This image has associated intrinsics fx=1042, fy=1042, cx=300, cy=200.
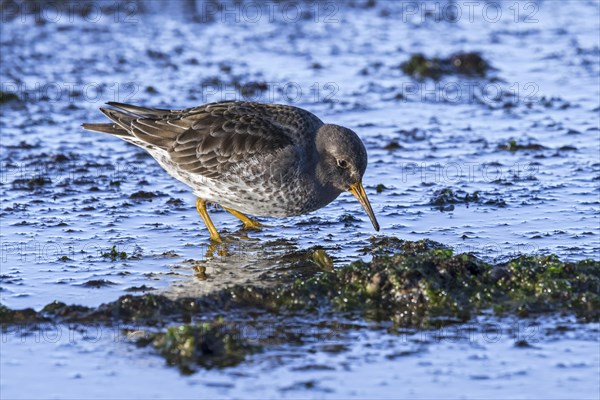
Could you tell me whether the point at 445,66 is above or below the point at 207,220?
above

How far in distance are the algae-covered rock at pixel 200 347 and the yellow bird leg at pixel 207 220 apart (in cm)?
265

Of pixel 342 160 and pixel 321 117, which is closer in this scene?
pixel 342 160

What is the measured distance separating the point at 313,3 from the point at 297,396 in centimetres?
1369

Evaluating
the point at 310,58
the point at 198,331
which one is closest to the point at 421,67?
the point at 310,58

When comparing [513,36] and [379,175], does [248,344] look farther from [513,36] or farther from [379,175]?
[513,36]

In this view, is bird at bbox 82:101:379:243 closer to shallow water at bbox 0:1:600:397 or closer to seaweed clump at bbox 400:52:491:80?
shallow water at bbox 0:1:600:397

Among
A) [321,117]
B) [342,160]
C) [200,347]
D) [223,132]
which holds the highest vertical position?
[223,132]

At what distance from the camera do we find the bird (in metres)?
9.31

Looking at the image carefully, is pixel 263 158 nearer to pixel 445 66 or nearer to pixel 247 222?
pixel 247 222

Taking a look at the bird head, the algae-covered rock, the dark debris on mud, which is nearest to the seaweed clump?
the bird head

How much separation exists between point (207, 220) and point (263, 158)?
915mm

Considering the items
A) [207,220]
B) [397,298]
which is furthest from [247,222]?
[397,298]

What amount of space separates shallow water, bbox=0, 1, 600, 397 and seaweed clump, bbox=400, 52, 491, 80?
223 mm

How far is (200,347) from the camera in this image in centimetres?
676
